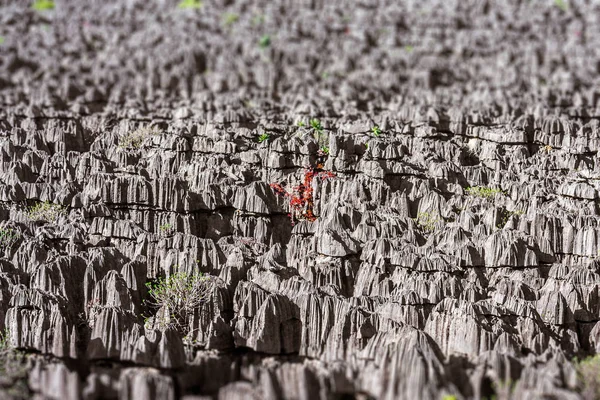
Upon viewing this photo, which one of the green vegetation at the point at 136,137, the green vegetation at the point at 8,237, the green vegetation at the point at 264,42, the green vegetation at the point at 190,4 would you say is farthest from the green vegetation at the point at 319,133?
the green vegetation at the point at 190,4

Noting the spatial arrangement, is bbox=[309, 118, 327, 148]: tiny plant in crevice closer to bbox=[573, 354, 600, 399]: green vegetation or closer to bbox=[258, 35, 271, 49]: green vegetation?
bbox=[573, 354, 600, 399]: green vegetation

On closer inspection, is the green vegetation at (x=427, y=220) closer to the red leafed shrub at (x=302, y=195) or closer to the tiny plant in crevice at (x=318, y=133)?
the red leafed shrub at (x=302, y=195)

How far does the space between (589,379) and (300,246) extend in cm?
1234

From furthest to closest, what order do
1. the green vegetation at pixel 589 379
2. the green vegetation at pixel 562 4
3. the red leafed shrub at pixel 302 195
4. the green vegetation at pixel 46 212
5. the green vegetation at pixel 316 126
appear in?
the green vegetation at pixel 562 4 < the green vegetation at pixel 316 126 < the red leafed shrub at pixel 302 195 < the green vegetation at pixel 46 212 < the green vegetation at pixel 589 379

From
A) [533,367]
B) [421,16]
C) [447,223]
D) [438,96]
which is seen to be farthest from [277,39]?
[533,367]

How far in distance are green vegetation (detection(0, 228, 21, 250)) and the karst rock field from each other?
2.7 inches

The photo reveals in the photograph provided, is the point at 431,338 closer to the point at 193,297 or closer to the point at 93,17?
the point at 193,297

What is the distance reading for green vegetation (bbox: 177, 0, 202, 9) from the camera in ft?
243

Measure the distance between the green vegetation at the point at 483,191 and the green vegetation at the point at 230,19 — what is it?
43988mm

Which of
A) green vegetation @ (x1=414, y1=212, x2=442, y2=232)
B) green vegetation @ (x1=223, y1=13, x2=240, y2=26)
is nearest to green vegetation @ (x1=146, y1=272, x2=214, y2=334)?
green vegetation @ (x1=414, y1=212, x2=442, y2=232)

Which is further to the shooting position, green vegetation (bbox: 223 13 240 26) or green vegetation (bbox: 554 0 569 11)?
green vegetation (bbox: 554 0 569 11)

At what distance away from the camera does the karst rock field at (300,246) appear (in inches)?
767

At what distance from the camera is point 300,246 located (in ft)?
92.3

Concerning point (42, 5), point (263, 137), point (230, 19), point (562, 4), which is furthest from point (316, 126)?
point (42, 5)
